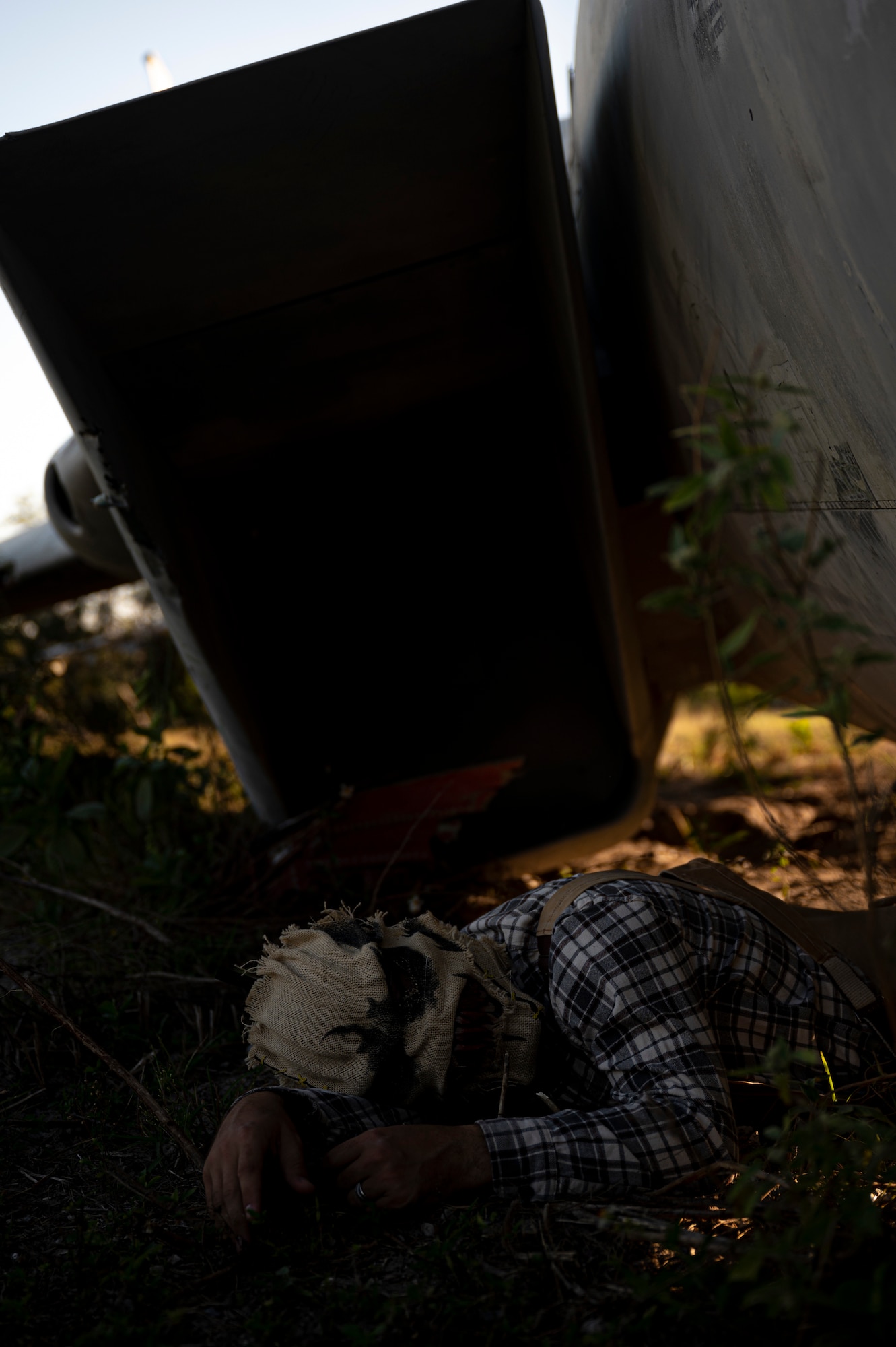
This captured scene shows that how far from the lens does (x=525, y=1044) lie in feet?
5.17

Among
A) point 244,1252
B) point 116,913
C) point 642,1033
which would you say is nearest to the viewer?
point 244,1252

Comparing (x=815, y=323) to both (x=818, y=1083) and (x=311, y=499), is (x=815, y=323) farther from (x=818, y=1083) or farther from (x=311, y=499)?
(x=311, y=499)

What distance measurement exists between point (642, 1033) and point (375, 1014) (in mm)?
434

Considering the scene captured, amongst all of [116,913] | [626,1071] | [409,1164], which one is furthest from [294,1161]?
[116,913]

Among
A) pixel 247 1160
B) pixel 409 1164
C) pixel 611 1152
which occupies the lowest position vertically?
pixel 611 1152

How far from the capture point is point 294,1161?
1.40 metres

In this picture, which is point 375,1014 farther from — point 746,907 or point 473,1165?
point 746,907

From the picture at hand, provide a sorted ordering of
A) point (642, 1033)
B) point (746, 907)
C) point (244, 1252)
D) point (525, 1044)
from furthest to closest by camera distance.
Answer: point (746, 907), point (525, 1044), point (642, 1033), point (244, 1252)

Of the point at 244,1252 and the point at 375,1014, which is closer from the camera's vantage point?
the point at 244,1252

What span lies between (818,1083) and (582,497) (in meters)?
1.82

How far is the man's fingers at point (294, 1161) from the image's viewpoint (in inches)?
53.5

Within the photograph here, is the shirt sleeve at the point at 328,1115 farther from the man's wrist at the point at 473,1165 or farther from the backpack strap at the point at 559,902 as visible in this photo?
the backpack strap at the point at 559,902

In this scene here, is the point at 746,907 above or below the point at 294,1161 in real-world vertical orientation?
below

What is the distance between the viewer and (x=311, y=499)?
3705mm
